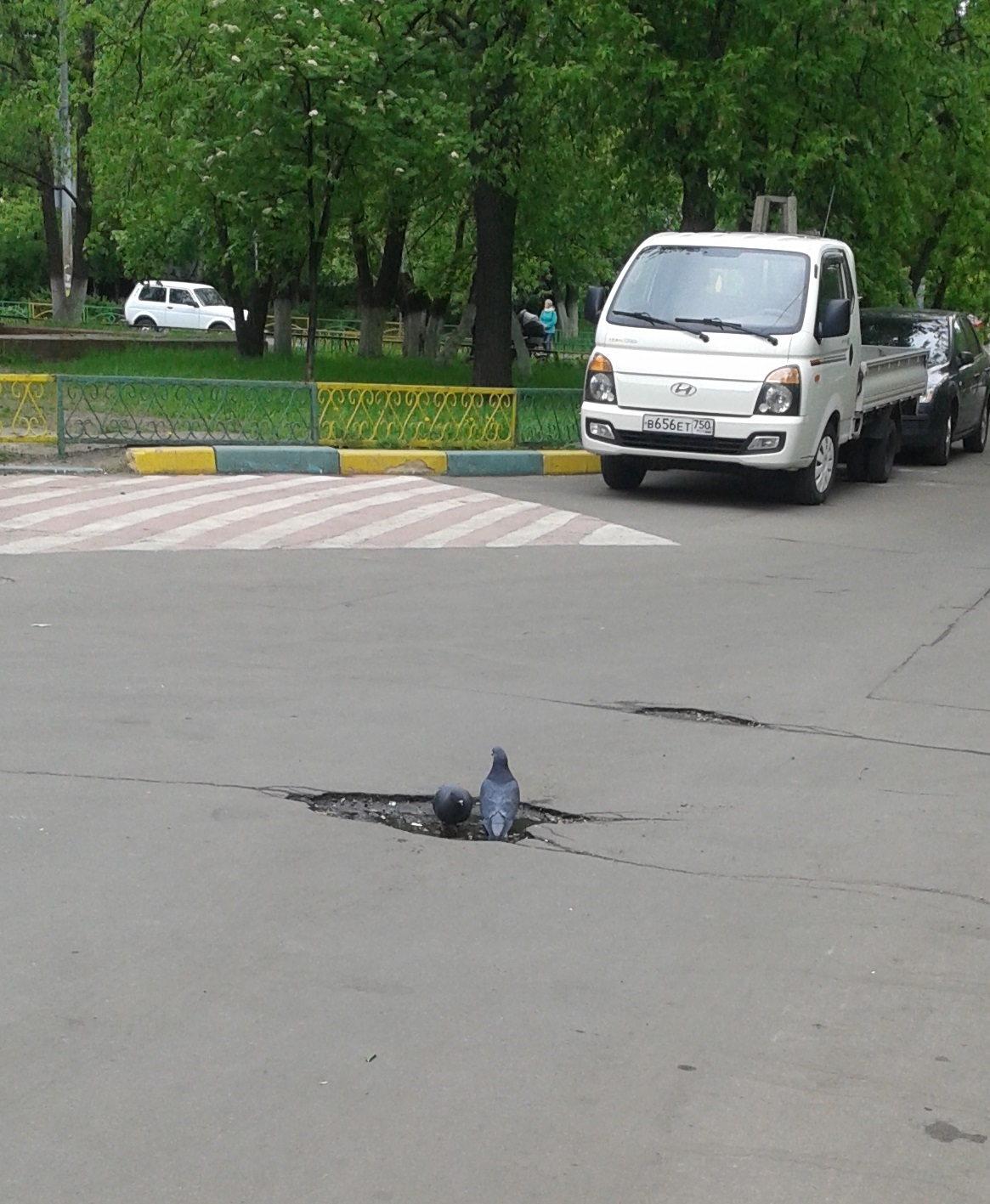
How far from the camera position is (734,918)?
509 cm

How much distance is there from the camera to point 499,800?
5.78 meters

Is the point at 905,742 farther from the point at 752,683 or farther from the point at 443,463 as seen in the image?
the point at 443,463

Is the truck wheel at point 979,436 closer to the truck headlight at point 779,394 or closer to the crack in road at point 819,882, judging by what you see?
the truck headlight at point 779,394

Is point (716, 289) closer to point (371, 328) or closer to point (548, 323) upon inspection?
point (371, 328)

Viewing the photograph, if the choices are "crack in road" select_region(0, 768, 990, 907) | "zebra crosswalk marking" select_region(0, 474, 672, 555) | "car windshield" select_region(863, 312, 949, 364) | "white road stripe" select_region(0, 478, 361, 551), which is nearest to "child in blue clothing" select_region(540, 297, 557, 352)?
"car windshield" select_region(863, 312, 949, 364)

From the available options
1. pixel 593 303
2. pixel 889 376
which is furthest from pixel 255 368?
pixel 889 376

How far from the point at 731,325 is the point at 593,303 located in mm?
1482

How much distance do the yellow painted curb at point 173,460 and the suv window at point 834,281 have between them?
17.5 feet

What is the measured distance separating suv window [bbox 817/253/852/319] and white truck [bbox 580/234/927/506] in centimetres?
2

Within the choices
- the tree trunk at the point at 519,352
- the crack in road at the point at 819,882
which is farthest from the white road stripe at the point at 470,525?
the tree trunk at the point at 519,352

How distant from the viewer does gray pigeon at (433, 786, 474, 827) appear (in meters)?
5.73

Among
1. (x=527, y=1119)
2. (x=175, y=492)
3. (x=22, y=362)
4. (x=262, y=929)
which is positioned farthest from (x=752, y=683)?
(x=22, y=362)

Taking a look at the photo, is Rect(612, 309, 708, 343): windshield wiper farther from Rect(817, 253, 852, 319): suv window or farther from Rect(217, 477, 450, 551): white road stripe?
Rect(217, 477, 450, 551): white road stripe

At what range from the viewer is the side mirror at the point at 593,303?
1553cm
